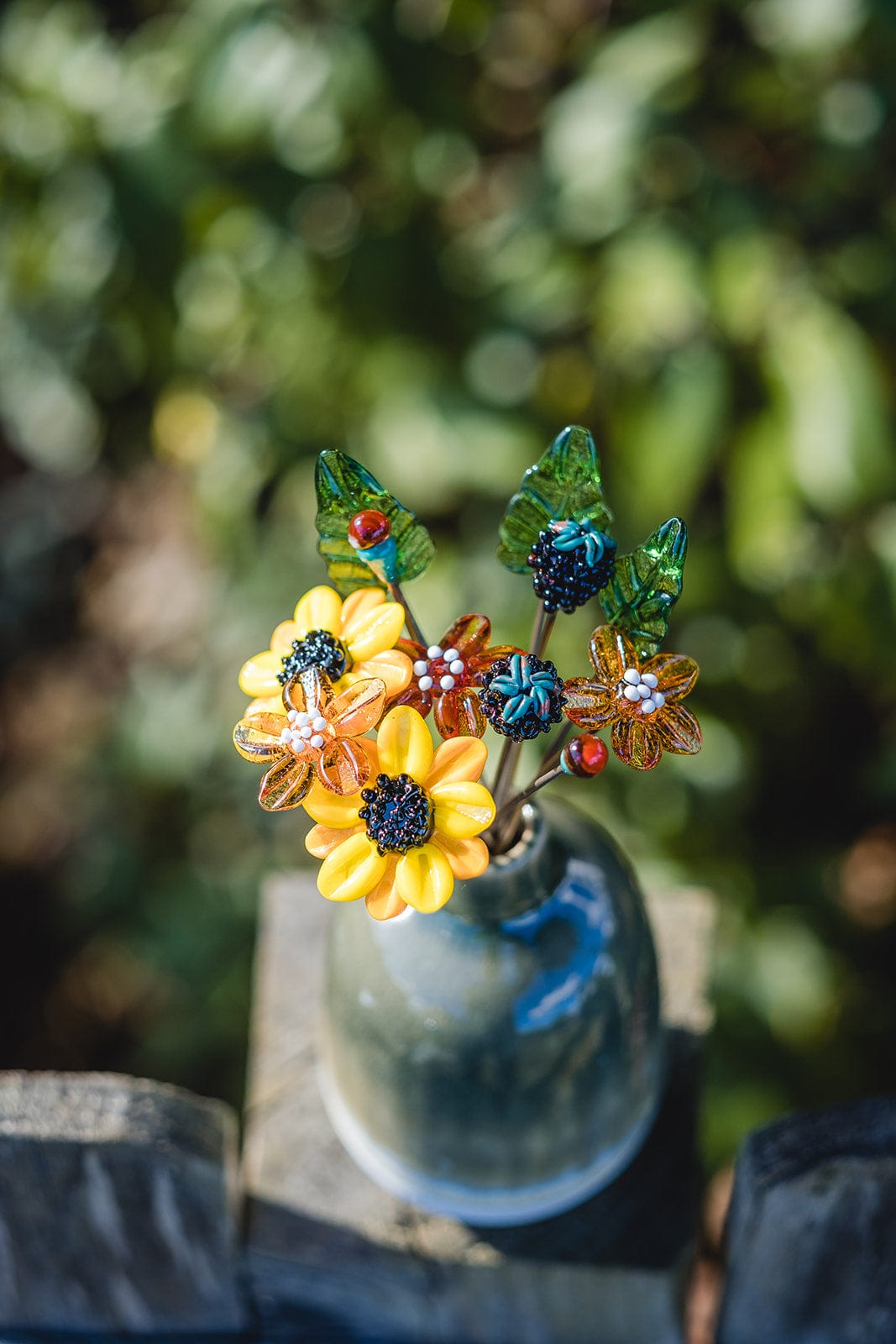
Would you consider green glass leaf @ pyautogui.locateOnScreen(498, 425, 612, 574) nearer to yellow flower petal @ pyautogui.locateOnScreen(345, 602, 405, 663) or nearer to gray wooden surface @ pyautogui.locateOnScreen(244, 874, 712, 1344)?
yellow flower petal @ pyautogui.locateOnScreen(345, 602, 405, 663)

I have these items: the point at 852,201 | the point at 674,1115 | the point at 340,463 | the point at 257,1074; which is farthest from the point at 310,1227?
the point at 852,201

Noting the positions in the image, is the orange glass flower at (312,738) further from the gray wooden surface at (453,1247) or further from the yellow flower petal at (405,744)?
the gray wooden surface at (453,1247)

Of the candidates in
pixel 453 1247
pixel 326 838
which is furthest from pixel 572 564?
pixel 453 1247

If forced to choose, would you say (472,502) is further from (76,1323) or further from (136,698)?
(76,1323)

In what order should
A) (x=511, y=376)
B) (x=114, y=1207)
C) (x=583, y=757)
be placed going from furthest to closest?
1. (x=511, y=376)
2. (x=114, y=1207)
3. (x=583, y=757)

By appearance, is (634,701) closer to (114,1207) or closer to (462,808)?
(462,808)
